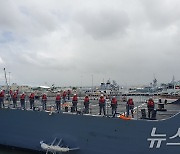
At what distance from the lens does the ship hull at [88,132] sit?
44.7 ft

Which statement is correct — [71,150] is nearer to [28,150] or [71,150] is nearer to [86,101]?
[86,101]

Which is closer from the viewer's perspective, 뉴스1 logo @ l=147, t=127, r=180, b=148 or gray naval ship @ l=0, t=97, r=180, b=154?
뉴스1 logo @ l=147, t=127, r=180, b=148

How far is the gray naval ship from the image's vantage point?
1359 cm

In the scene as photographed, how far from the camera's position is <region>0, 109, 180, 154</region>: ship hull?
44.7 ft

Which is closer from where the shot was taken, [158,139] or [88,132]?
[158,139]

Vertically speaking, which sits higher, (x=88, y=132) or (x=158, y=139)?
(x=88, y=132)

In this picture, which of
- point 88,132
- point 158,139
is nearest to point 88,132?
point 88,132

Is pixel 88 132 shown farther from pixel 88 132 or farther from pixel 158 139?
pixel 158 139

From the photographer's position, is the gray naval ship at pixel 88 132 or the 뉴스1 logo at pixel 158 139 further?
the gray naval ship at pixel 88 132

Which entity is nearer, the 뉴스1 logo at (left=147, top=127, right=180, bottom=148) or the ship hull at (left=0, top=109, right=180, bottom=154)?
the 뉴스1 logo at (left=147, top=127, right=180, bottom=148)

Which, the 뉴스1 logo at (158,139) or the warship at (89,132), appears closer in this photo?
the 뉴스1 logo at (158,139)

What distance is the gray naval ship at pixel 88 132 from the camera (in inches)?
535

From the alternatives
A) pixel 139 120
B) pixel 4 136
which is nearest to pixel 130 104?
pixel 139 120

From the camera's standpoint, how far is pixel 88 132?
1561 cm
